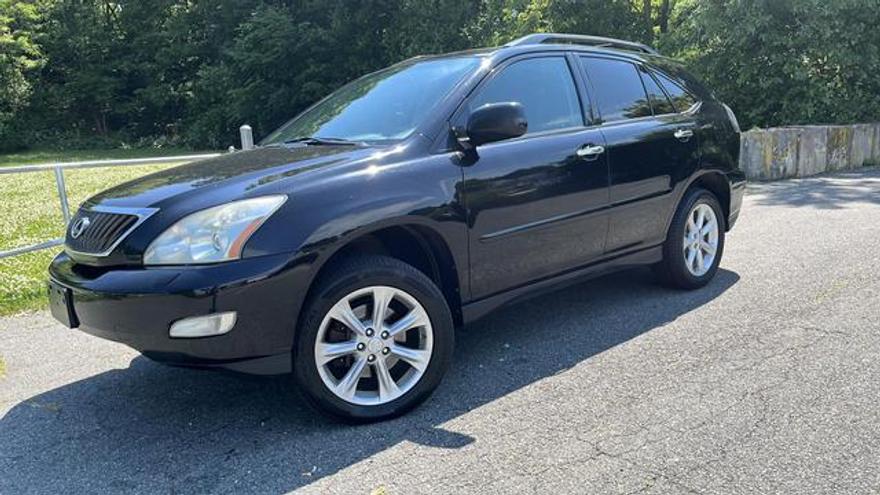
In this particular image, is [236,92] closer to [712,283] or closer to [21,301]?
[21,301]

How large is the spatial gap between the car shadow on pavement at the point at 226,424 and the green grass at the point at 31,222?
2.16 metres

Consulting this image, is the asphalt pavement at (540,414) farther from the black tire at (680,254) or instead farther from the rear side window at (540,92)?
the rear side window at (540,92)

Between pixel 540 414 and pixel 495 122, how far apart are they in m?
1.44

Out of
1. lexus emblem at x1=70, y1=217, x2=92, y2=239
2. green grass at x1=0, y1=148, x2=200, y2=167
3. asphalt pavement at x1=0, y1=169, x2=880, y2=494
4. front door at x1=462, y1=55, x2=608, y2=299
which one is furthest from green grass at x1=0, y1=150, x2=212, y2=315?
green grass at x1=0, y1=148, x2=200, y2=167

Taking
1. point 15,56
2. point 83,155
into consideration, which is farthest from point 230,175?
point 15,56

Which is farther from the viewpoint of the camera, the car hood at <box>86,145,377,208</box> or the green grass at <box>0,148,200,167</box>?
the green grass at <box>0,148,200,167</box>

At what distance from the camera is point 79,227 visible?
141 inches

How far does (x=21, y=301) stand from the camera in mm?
5754

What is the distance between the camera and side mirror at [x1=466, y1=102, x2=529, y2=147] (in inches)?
144

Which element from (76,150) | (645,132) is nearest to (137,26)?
(76,150)

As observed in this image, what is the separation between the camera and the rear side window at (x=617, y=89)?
4.71 metres

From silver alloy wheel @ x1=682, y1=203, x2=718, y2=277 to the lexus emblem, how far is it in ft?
12.5

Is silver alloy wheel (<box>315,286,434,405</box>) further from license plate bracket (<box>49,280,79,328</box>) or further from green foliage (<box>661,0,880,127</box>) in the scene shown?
green foliage (<box>661,0,880,127</box>)

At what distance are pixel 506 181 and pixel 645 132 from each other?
1.40m
